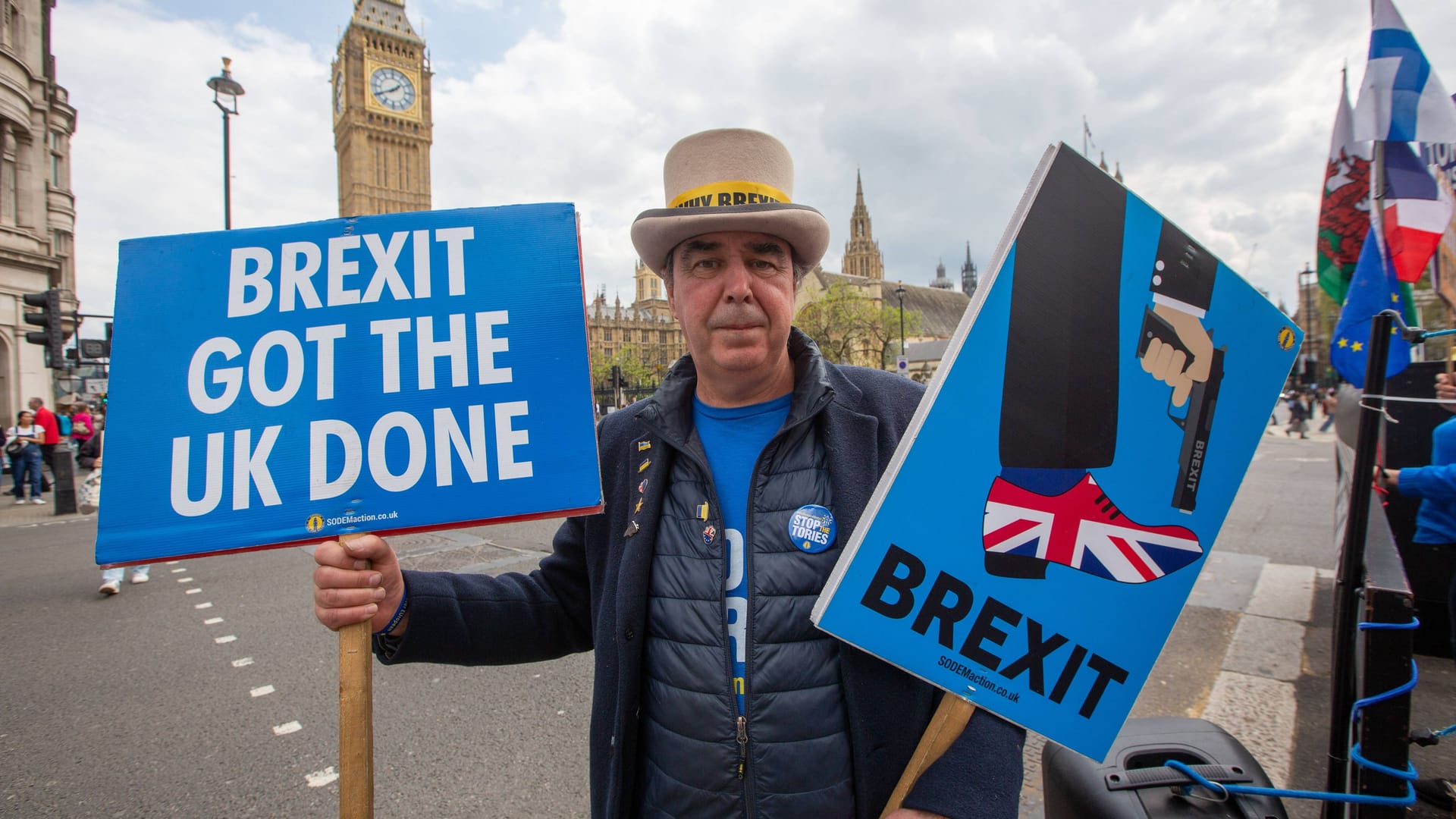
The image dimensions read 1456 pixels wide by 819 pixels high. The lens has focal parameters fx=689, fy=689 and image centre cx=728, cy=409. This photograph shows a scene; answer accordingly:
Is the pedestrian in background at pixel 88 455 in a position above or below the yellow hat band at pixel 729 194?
below

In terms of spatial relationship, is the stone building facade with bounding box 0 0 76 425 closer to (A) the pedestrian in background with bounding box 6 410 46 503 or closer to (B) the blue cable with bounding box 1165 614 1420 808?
(A) the pedestrian in background with bounding box 6 410 46 503

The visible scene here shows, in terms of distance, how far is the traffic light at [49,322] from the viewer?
9816mm

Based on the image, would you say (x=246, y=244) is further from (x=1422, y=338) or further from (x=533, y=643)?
(x=1422, y=338)

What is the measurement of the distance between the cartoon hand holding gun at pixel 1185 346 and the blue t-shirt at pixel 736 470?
754mm

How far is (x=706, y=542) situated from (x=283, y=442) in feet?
3.02

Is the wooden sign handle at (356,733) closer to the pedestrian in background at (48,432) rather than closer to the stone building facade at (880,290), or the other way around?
the pedestrian in background at (48,432)

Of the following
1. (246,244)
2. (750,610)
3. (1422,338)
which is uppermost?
(246,244)

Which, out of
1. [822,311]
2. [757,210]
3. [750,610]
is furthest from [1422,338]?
[822,311]

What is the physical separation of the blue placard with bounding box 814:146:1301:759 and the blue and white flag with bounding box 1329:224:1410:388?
1.01 meters

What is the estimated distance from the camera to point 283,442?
1.46 metres

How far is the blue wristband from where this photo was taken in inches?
60.2

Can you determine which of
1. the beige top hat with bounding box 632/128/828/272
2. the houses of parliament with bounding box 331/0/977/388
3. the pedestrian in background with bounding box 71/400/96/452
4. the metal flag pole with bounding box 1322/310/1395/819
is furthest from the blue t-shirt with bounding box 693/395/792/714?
the houses of parliament with bounding box 331/0/977/388

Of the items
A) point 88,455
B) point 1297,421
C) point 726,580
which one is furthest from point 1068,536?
point 1297,421

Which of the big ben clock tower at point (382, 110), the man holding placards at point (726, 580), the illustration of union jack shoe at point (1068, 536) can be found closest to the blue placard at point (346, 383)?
the man holding placards at point (726, 580)
